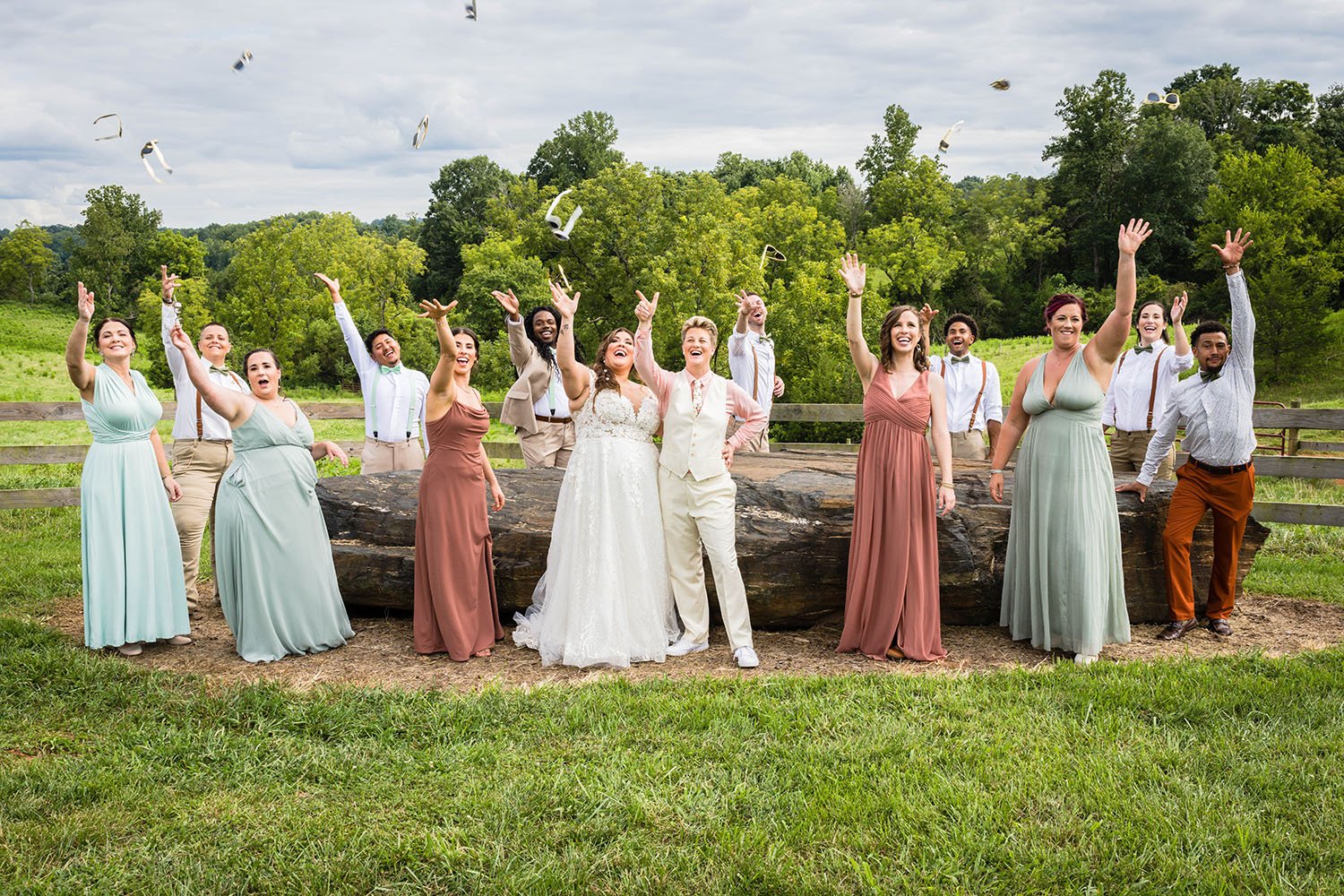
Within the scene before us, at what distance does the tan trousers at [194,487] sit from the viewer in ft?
26.7

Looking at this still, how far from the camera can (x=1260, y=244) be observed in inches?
1442

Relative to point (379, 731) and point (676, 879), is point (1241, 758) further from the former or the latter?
point (379, 731)

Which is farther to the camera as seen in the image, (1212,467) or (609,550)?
(1212,467)

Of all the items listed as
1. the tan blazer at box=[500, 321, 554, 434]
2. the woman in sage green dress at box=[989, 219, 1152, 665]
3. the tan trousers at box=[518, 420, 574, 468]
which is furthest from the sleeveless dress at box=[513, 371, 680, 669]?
the woman in sage green dress at box=[989, 219, 1152, 665]

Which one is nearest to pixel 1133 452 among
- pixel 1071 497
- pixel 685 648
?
pixel 1071 497

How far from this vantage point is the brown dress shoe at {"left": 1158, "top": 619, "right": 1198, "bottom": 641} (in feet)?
23.0

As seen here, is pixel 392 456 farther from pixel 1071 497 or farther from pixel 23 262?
pixel 23 262

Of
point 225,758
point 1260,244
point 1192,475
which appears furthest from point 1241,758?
point 1260,244

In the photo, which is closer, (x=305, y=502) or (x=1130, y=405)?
(x=305, y=502)

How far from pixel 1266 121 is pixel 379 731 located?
201 ft

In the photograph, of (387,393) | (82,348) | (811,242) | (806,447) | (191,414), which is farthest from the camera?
(811,242)

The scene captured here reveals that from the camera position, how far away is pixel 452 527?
6816mm

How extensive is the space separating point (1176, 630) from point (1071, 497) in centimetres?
168

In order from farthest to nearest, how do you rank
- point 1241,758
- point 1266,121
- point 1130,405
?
point 1266,121, point 1130,405, point 1241,758
